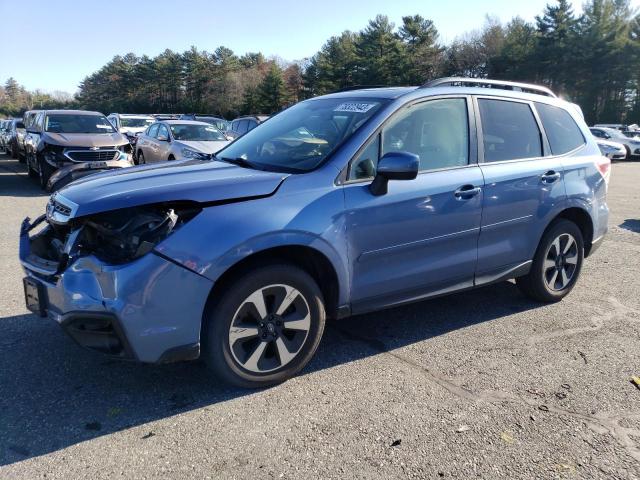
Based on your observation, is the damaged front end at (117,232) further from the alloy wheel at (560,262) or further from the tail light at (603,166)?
the tail light at (603,166)

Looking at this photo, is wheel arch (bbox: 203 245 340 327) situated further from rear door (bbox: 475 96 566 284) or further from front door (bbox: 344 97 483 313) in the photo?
rear door (bbox: 475 96 566 284)

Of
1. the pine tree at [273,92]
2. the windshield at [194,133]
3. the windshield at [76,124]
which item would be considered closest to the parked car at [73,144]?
the windshield at [76,124]

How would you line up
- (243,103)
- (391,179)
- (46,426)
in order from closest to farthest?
(46,426) < (391,179) < (243,103)

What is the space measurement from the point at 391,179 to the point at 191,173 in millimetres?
1319

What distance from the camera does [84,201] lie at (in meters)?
3.11

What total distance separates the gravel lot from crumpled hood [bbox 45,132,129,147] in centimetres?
763

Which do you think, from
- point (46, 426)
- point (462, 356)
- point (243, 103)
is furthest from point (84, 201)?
point (243, 103)

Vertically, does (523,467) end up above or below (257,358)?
below

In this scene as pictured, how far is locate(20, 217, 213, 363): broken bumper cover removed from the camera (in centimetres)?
286

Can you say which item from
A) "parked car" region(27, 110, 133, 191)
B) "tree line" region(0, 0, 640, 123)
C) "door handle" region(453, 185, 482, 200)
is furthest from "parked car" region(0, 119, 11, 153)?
"tree line" region(0, 0, 640, 123)

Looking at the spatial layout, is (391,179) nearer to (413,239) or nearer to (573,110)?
(413,239)

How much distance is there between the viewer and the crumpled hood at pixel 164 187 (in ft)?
9.98

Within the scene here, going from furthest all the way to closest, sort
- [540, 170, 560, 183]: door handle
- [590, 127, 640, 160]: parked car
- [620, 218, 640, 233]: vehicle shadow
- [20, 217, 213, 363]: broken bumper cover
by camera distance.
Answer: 1. [590, 127, 640, 160]: parked car
2. [620, 218, 640, 233]: vehicle shadow
3. [540, 170, 560, 183]: door handle
4. [20, 217, 213, 363]: broken bumper cover

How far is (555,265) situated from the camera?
4934mm
